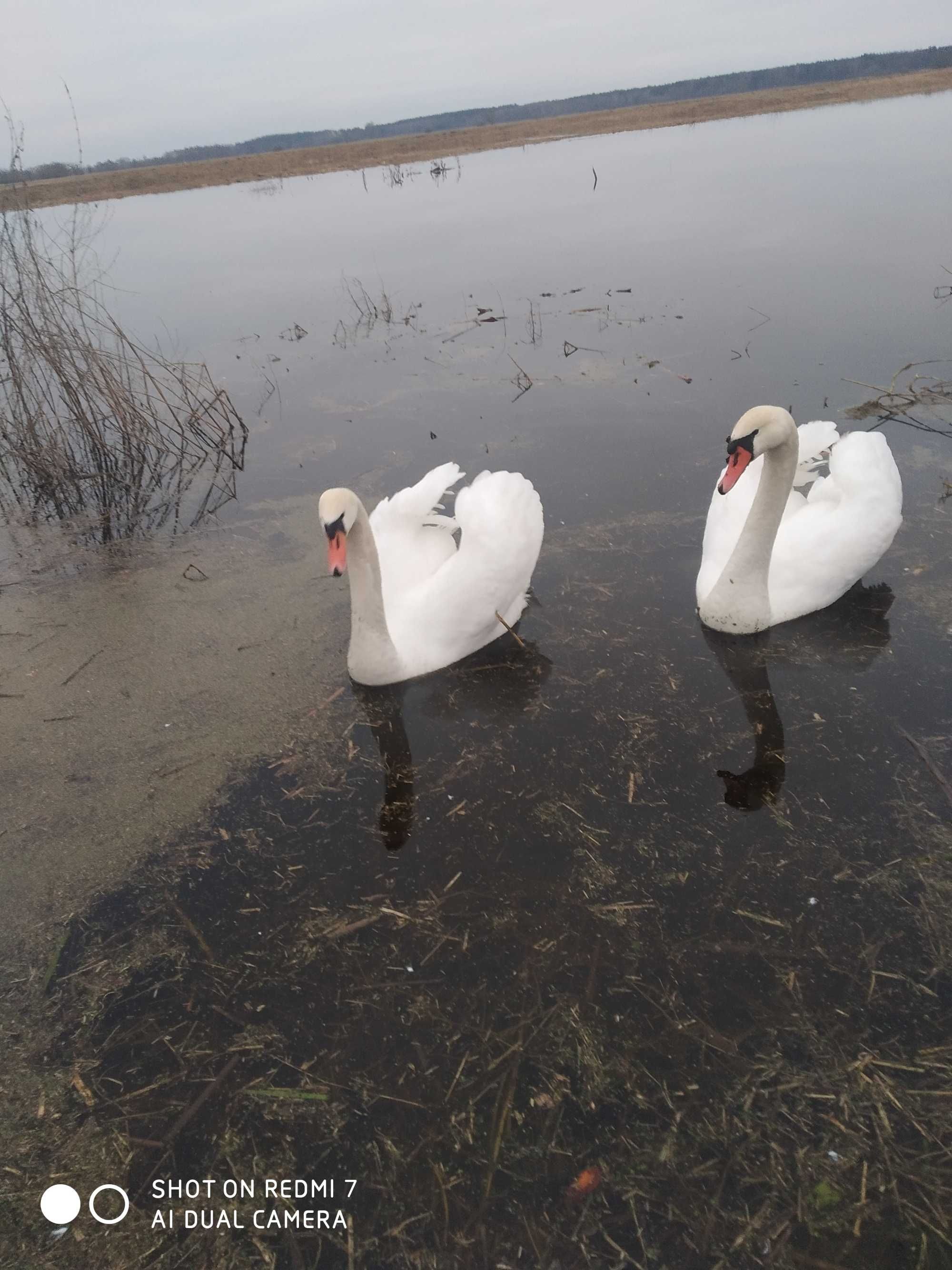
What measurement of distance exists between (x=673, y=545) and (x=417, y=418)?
425 cm

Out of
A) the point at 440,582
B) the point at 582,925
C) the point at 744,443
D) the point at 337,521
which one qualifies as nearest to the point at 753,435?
the point at 744,443

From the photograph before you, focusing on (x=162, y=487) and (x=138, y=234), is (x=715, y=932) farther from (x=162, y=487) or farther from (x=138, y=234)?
(x=138, y=234)

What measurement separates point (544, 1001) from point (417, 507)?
11.3 ft

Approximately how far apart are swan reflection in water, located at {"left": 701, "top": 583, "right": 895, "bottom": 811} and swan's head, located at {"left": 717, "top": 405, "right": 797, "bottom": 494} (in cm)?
101

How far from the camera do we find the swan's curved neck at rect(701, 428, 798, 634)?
4855 millimetres

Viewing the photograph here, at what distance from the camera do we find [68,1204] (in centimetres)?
→ 268

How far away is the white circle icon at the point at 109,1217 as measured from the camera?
2635 mm

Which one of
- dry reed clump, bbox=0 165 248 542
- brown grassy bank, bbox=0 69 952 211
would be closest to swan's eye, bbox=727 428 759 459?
dry reed clump, bbox=0 165 248 542

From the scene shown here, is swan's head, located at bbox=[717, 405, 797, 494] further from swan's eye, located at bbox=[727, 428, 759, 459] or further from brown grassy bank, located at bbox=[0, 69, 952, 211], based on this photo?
brown grassy bank, located at bbox=[0, 69, 952, 211]

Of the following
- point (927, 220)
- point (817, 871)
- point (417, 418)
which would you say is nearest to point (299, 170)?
point (927, 220)

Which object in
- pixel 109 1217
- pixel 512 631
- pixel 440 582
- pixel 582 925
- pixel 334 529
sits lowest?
pixel 109 1217

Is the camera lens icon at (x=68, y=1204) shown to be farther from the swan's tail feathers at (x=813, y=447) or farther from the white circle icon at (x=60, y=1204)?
the swan's tail feathers at (x=813, y=447)

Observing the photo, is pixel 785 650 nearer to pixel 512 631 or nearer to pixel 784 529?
pixel 784 529

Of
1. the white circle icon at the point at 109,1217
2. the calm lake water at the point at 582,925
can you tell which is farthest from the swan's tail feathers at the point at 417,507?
the white circle icon at the point at 109,1217
